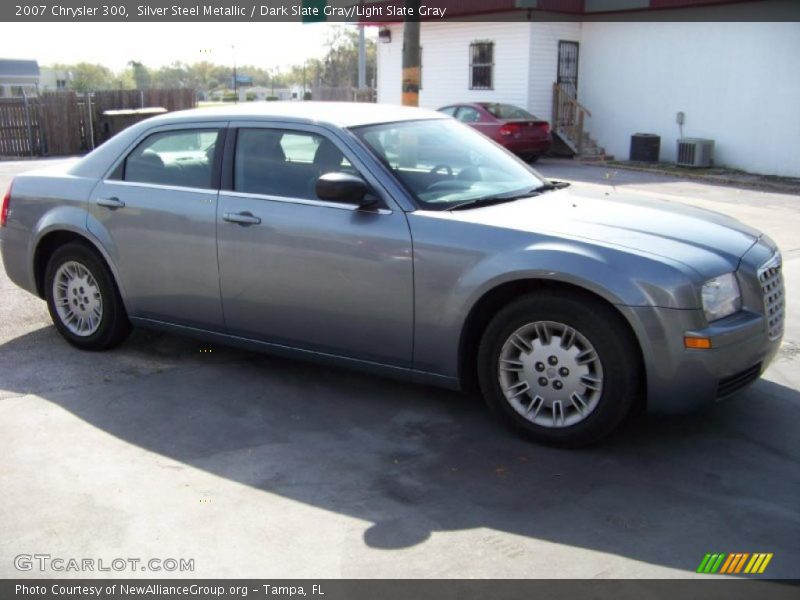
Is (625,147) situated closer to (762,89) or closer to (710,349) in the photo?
(762,89)

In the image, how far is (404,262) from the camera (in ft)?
14.6

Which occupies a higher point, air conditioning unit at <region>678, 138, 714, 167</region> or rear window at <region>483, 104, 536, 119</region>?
rear window at <region>483, 104, 536, 119</region>

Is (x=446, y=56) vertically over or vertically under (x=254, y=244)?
over

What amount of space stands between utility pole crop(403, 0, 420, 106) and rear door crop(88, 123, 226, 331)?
4.56 meters

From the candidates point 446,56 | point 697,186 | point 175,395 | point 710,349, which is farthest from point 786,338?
point 446,56

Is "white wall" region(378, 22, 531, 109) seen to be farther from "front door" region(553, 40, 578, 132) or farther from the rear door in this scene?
the rear door

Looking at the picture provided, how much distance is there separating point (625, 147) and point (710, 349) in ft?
62.2

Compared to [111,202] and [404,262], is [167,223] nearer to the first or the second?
[111,202]

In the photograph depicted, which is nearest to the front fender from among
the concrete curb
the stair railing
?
the concrete curb

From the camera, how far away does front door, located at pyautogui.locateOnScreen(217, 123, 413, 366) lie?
4559mm

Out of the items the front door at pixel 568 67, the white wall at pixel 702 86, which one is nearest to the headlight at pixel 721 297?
the white wall at pixel 702 86

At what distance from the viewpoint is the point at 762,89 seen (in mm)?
18406

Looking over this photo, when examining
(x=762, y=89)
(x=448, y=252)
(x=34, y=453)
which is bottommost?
(x=34, y=453)

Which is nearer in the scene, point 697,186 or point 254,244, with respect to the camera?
point 254,244
